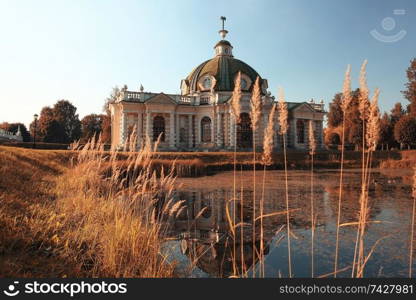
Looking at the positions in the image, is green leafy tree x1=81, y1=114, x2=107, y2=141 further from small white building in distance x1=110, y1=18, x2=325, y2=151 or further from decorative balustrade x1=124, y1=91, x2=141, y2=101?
decorative balustrade x1=124, y1=91, x2=141, y2=101

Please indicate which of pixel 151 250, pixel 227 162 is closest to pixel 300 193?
pixel 151 250

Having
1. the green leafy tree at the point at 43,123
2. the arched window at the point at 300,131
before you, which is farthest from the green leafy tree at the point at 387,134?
the green leafy tree at the point at 43,123

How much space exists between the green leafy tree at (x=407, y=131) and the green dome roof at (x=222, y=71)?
19877 mm

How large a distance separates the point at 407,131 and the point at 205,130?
25.8 meters

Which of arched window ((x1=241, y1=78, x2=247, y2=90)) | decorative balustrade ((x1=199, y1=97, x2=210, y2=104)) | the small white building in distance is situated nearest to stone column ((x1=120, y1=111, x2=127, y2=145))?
the small white building in distance

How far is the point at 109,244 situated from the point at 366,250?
12.1 ft

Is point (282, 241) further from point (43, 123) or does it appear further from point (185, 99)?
point (43, 123)

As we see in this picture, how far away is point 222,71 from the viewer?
37.6 metres

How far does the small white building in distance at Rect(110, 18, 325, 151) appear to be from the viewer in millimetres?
32594

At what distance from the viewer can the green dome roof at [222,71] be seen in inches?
1454

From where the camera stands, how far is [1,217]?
3.54m

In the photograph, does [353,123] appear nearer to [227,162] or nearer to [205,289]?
[227,162]

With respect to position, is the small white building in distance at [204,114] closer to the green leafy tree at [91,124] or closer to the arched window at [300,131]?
the arched window at [300,131]

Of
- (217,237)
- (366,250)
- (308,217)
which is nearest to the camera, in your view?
(366,250)
